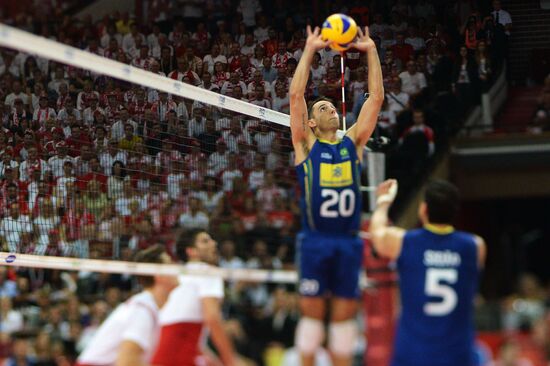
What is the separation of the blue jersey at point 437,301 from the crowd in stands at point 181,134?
2739 millimetres

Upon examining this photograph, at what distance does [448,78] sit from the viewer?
1625 cm

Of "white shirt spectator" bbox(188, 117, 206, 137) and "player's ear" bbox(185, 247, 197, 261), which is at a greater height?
"white shirt spectator" bbox(188, 117, 206, 137)

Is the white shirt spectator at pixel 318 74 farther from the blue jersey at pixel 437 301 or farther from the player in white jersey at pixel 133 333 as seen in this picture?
the blue jersey at pixel 437 301

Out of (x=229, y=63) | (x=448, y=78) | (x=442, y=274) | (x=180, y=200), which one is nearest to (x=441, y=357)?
(x=442, y=274)

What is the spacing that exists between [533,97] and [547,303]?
34.5 feet

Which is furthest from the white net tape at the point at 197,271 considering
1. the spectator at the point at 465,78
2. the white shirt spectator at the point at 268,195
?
the spectator at the point at 465,78

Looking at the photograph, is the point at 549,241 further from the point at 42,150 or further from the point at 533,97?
the point at 42,150

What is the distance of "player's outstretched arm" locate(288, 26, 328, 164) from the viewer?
349 inches

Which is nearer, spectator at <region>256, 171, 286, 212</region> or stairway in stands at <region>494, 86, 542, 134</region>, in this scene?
spectator at <region>256, 171, 286, 212</region>

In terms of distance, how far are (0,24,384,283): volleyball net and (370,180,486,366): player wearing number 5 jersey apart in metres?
1.87

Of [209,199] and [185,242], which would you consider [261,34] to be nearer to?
[209,199]

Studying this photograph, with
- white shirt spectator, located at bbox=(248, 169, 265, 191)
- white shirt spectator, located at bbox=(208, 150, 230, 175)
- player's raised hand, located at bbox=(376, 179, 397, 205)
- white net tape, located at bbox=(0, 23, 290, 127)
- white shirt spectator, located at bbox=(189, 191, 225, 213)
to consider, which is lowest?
white shirt spectator, located at bbox=(189, 191, 225, 213)

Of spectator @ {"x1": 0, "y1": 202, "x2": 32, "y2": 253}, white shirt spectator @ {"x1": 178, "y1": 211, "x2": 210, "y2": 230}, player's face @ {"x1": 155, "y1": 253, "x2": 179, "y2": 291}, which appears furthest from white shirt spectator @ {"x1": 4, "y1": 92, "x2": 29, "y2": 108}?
player's face @ {"x1": 155, "y1": 253, "x2": 179, "y2": 291}

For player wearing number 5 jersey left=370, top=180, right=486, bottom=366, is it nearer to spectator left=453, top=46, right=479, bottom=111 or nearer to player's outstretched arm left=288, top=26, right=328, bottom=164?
player's outstretched arm left=288, top=26, right=328, bottom=164
